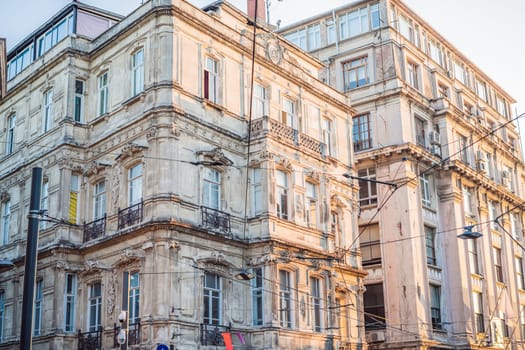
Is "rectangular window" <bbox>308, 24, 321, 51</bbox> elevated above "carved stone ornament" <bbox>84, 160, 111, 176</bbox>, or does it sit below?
above

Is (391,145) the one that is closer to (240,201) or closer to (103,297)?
(240,201)

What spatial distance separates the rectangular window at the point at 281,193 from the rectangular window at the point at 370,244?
Result: 1278cm

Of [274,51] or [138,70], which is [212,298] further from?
[274,51]

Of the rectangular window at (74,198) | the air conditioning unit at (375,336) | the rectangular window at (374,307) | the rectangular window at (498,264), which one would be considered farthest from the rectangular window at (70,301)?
the rectangular window at (498,264)

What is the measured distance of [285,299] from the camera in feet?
95.2

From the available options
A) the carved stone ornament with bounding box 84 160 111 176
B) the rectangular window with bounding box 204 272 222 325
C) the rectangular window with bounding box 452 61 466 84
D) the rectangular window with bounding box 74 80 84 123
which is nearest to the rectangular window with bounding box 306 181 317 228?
the rectangular window with bounding box 204 272 222 325

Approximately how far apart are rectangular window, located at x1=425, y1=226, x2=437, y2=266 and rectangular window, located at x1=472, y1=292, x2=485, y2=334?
3.57 m

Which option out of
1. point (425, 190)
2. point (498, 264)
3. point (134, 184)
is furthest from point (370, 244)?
point (134, 184)

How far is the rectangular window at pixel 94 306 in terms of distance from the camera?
28.4 m

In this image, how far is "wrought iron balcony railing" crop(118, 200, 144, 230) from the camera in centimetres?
2719

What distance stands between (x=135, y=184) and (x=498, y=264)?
30554mm

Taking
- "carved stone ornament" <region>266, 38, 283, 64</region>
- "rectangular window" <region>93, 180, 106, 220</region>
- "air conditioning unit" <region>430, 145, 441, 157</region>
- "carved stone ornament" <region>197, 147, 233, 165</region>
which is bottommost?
"rectangular window" <region>93, 180, 106, 220</region>

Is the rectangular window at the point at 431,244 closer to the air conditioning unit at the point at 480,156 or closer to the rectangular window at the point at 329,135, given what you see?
the air conditioning unit at the point at 480,156

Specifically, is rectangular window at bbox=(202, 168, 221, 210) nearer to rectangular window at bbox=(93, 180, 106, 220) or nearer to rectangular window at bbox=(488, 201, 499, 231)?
rectangular window at bbox=(93, 180, 106, 220)
